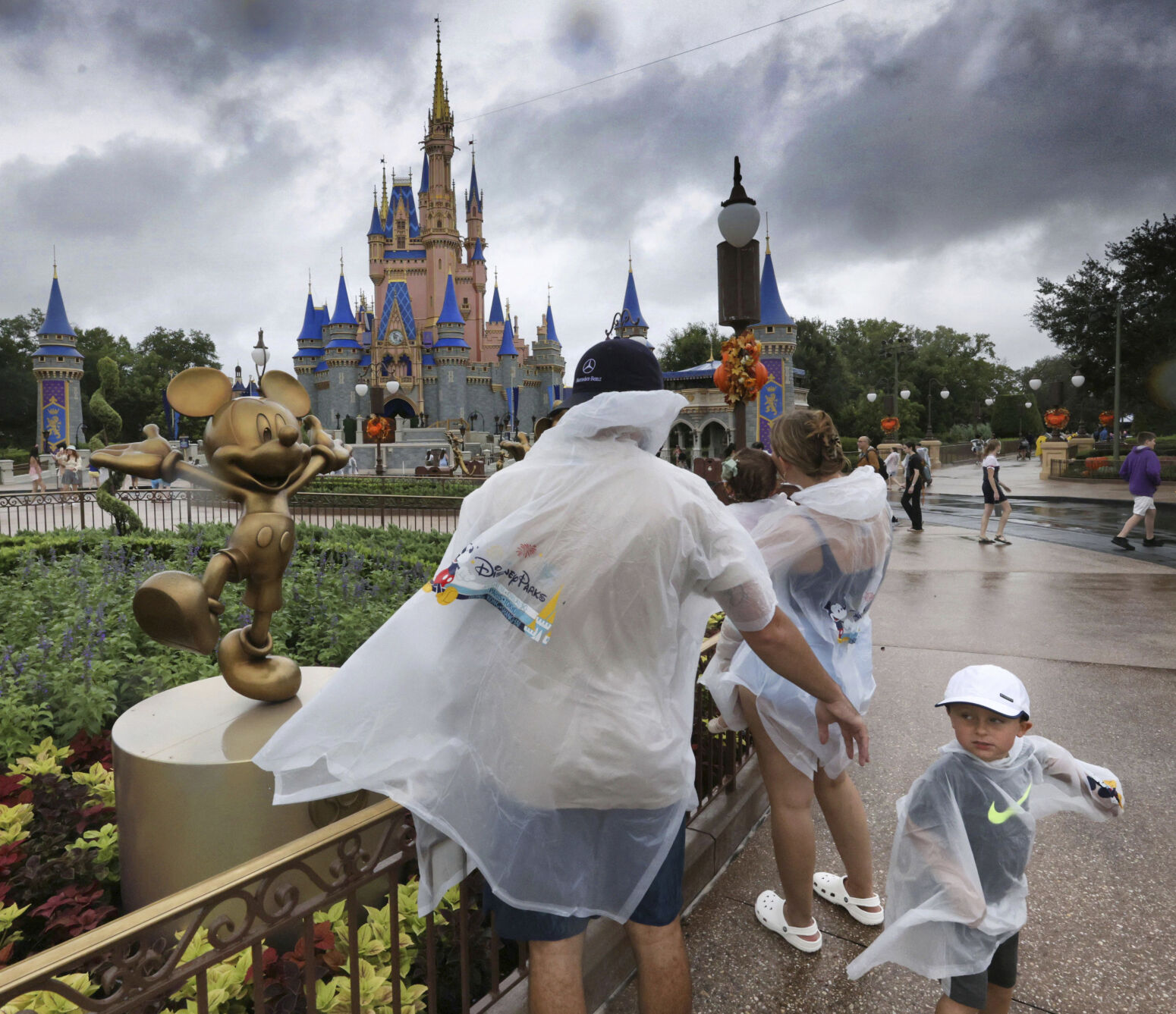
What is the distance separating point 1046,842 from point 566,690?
9.31 ft

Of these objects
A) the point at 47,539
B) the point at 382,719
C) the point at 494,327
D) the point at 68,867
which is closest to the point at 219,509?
the point at 47,539

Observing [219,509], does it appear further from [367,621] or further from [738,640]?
[738,640]

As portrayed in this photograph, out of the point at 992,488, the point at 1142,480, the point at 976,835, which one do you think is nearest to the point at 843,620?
the point at 976,835

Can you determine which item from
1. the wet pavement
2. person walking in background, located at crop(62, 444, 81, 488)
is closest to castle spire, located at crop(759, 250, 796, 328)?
the wet pavement

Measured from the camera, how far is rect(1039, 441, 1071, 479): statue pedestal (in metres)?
28.4

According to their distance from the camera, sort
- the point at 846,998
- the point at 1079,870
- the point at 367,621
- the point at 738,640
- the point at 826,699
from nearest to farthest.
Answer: the point at 826,699
the point at 846,998
the point at 738,640
the point at 1079,870
the point at 367,621

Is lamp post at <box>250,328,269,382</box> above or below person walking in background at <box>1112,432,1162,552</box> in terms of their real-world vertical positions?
above

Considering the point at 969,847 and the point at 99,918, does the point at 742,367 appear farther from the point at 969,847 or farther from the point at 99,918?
the point at 99,918

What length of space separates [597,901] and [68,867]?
1986 mm

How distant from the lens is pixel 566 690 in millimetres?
1664

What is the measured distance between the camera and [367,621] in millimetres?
4977

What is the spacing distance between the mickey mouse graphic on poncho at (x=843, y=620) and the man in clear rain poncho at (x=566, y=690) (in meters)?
0.83

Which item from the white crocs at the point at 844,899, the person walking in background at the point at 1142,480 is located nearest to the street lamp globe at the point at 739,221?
the white crocs at the point at 844,899

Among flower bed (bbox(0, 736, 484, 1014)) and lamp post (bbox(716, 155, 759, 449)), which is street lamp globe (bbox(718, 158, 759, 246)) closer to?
lamp post (bbox(716, 155, 759, 449))
